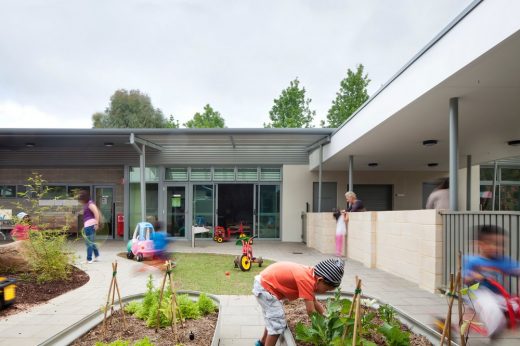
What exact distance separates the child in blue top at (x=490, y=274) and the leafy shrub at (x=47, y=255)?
6.13m

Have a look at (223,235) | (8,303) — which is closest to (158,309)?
(8,303)

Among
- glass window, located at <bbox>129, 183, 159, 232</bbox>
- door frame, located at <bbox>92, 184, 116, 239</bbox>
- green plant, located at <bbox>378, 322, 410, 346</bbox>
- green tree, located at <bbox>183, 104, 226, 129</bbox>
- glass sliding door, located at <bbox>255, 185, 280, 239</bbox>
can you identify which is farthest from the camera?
green tree, located at <bbox>183, 104, 226, 129</bbox>

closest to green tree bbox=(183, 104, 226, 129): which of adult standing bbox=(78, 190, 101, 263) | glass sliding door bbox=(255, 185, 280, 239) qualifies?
glass sliding door bbox=(255, 185, 280, 239)

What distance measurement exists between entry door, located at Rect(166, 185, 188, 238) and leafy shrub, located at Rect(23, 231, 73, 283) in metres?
8.72

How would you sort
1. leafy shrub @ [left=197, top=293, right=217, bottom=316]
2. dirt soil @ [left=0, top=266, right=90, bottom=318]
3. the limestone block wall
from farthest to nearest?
the limestone block wall
dirt soil @ [left=0, top=266, right=90, bottom=318]
leafy shrub @ [left=197, top=293, right=217, bottom=316]

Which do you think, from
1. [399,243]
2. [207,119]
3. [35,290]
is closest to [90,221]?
[35,290]

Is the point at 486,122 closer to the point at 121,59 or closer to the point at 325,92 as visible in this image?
the point at 121,59

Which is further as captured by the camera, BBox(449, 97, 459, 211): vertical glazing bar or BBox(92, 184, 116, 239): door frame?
BBox(92, 184, 116, 239): door frame

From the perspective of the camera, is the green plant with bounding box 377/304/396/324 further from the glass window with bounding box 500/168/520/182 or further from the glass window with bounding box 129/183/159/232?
the glass window with bounding box 500/168/520/182

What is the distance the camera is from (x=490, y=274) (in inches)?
151

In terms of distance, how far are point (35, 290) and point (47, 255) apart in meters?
0.65

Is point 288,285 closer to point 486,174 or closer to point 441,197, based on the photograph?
point 441,197

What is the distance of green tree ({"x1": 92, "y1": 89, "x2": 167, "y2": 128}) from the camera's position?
39.5 m

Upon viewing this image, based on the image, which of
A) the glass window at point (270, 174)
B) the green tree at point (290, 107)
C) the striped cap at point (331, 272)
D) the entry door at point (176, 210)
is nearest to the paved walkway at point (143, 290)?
the striped cap at point (331, 272)
